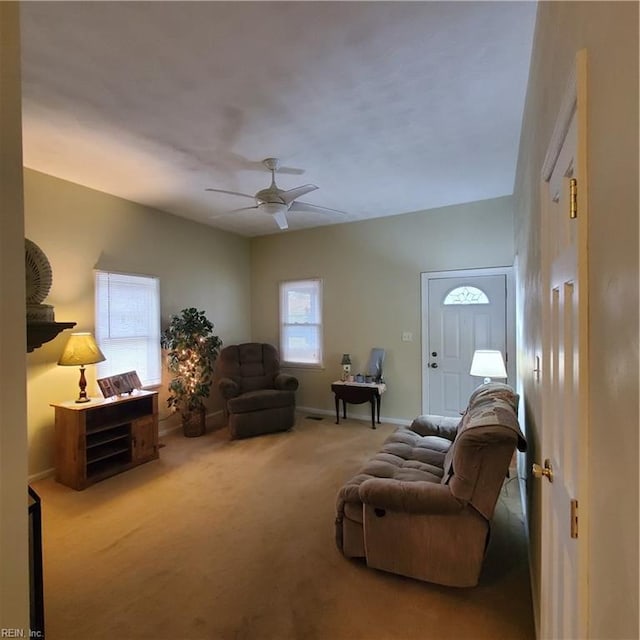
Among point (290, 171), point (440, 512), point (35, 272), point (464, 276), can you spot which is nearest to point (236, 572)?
point (440, 512)

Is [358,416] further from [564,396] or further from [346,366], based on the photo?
[564,396]

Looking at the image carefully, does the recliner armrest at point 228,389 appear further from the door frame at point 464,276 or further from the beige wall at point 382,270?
the door frame at point 464,276

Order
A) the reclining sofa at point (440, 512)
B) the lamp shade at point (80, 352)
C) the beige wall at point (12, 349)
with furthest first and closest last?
the lamp shade at point (80, 352) < the reclining sofa at point (440, 512) < the beige wall at point (12, 349)

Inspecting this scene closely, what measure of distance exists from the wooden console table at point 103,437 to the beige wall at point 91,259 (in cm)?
27

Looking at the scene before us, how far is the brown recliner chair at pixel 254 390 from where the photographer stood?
14.4ft

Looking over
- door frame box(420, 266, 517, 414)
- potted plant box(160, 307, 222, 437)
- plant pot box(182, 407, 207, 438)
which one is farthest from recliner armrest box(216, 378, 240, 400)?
door frame box(420, 266, 517, 414)

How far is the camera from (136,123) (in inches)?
98.5

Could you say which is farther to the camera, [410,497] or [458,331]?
[458,331]

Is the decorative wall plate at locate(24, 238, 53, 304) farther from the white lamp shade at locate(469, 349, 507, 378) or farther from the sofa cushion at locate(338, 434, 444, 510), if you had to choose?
the white lamp shade at locate(469, 349, 507, 378)

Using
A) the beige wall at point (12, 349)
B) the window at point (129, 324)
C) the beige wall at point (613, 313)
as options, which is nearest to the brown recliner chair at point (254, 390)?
the window at point (129, 324)

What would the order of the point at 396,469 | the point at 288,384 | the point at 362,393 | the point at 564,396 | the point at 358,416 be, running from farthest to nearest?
the point at 358,416, the point at 288,384, the point at 362,393, the point at 396,469, the point at 564,396

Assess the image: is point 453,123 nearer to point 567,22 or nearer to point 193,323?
point 567,22

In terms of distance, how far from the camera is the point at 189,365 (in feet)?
14.5

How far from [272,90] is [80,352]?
109 inches
